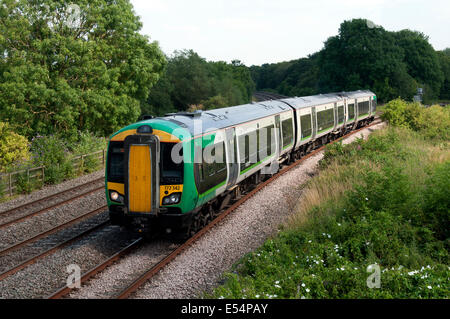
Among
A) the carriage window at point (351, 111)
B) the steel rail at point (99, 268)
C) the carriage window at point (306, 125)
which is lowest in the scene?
the steel rail at point (99, 268)

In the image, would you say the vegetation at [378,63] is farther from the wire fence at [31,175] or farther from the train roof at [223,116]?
the wire fence at [31,175]

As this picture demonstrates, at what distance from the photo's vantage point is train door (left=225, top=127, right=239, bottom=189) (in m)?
12.0

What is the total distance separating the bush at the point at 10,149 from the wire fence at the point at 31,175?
942 millimetres

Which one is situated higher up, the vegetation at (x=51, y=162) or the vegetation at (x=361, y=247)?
the vegetation at (x=51, y=162)

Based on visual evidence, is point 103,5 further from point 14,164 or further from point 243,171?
point 243,171

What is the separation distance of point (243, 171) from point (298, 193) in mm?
2772

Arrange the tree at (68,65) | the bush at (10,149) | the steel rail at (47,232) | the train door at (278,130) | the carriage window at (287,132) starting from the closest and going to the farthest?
the steel rail at (47,232)
the train door at (278,130)
the bush at (10,149)
the carriage window at (287,132)
the tree at (68,65)

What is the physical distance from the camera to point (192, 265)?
30.5ft

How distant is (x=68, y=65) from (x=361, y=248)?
66.2 ft

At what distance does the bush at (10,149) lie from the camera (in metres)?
17.4

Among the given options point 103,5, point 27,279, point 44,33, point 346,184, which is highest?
point 103,5

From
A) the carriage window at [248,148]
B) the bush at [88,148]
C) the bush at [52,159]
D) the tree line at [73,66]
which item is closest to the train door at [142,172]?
the carriage window at [248,148]
